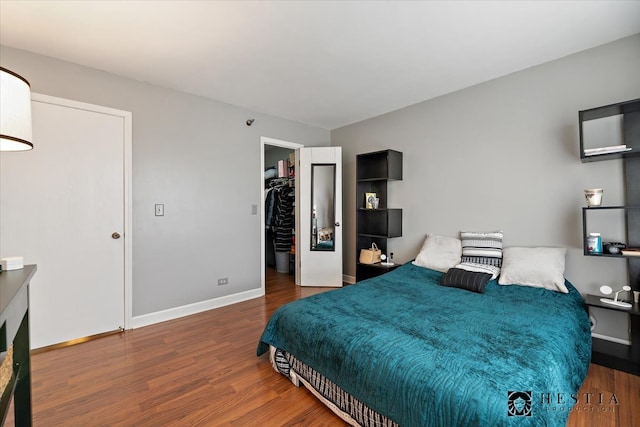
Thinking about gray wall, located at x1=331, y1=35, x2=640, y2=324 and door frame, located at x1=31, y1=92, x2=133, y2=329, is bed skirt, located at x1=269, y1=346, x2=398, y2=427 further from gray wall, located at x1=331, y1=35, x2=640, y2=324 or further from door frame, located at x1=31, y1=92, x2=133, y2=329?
gray wall, located at x1=331, y1=35, x2=640, y2=324

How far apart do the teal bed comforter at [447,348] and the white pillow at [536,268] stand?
0.08 m

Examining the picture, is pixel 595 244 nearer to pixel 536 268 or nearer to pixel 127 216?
pixel 536 268

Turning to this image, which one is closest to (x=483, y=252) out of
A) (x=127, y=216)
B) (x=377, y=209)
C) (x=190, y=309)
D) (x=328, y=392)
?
(x=377, y=209)

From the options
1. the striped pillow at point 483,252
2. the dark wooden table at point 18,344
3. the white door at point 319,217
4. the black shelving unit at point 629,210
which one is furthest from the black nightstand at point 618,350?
the dark wooden table at point 18,344

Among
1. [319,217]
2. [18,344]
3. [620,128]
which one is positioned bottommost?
[18,344]

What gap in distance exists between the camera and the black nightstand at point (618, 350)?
2006 millimetres

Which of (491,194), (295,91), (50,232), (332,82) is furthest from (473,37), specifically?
(50,232)

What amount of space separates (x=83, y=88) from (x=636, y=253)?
4663 mm

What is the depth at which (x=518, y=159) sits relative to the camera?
2.79 metres

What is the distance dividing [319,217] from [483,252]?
2.25 metres

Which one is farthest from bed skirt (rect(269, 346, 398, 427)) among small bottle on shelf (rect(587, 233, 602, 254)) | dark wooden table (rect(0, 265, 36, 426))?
small bottle on shelf (rect(587, 233, 602, 254))

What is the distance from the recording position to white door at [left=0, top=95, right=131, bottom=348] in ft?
7.73

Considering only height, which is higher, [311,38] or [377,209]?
[311,38]

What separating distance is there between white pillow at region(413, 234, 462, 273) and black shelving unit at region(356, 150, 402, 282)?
0.50 metres
